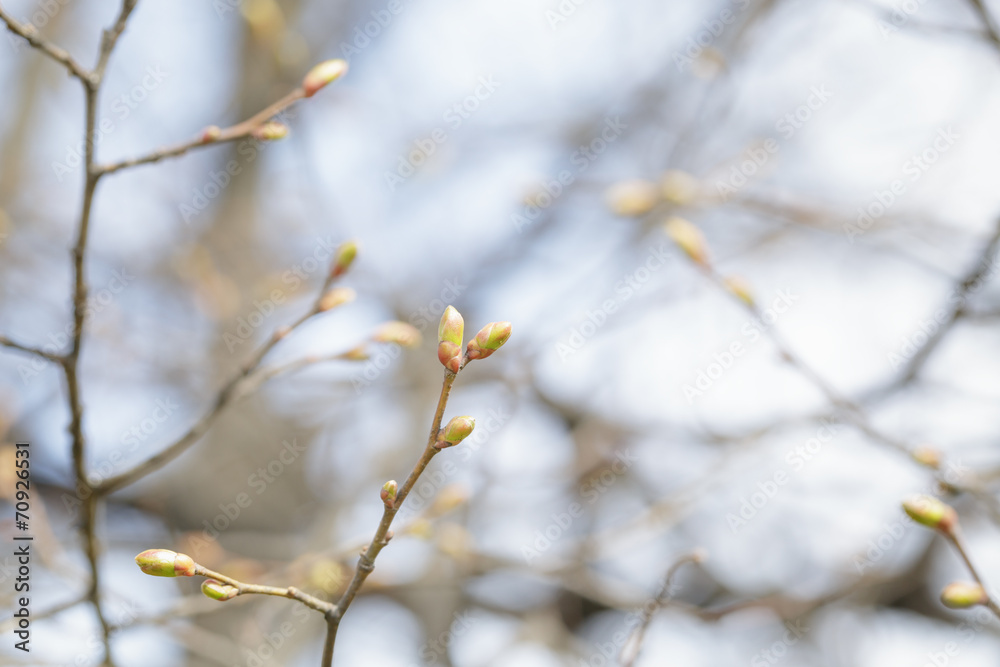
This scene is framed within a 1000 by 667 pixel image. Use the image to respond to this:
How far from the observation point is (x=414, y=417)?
367 cm

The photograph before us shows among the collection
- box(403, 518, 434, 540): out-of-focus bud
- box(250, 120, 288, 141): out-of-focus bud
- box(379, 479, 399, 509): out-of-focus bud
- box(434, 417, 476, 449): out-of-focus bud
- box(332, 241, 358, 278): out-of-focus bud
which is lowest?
box(403, 518, 434, 540): out-of-focus bud

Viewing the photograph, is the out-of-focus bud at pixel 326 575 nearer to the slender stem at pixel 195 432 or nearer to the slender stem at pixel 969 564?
the slender stem at pixel 195 432

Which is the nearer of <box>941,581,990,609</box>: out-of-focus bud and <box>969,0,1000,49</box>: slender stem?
<box>941,581,990,609</box>: out-of-focus bud

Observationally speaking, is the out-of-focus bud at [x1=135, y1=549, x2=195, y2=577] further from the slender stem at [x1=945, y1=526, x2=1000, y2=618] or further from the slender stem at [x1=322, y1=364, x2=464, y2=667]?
the slender stem at [x1=945, y1=526, x2=1000, y2=618]

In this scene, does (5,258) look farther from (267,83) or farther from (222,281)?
(267,83)

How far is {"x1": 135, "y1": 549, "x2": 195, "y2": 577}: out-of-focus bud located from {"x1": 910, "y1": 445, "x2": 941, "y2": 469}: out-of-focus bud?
4.77 ft

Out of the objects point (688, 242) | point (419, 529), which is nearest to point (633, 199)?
point (688, 242)

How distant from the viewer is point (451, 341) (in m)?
0.93

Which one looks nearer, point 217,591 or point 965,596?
point 217,591

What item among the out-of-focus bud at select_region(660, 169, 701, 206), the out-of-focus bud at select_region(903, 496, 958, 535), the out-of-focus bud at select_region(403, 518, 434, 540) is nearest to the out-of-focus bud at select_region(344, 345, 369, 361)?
the out-of-focus bud at select_region(403, 518, 434, 540)

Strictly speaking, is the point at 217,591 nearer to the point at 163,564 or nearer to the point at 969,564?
the point at 163,564

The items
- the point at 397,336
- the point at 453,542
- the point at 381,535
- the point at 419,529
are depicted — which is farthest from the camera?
the point at 453,542

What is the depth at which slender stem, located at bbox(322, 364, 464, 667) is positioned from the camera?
83cm

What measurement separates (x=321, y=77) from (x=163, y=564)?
3.19 feet
